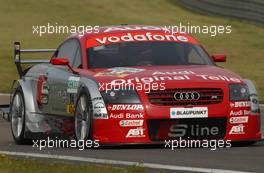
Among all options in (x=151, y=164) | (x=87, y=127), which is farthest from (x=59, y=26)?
(x=151, y=164)

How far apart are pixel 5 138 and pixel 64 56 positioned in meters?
1.80

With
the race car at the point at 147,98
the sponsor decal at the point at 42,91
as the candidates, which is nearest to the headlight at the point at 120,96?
the race car at the point at 147,98

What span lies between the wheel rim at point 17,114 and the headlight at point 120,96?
8.30ft

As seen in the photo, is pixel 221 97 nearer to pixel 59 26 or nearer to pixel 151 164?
pixel 151 164

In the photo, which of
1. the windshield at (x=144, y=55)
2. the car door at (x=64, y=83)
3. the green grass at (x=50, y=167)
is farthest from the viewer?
the windshield at (x=144, y=55)

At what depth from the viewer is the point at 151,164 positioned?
8.66m

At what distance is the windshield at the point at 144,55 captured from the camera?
12031 mm

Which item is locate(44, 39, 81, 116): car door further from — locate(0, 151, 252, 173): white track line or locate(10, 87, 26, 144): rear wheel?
locate(0, 151, 252, 173): white track line

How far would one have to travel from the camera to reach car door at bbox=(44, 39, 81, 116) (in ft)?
38.0

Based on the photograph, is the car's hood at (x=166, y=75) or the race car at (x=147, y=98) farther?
the car's hood at (x=166, y=75)

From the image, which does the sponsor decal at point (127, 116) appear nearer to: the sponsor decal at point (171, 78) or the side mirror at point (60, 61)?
the sponsor decal at point (171, 78)

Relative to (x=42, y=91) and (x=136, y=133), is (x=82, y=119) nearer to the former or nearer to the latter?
(x=136, y=133)

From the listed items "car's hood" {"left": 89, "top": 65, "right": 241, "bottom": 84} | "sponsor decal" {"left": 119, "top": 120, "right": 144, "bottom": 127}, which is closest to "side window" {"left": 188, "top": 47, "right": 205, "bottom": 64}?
"car's hood" {"left": 89, "top": 65, "right": 241, "bottom": 84}

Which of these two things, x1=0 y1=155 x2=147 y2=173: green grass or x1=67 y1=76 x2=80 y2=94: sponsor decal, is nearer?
x1=0 y1=155 x2=147 y2=173: green grass
